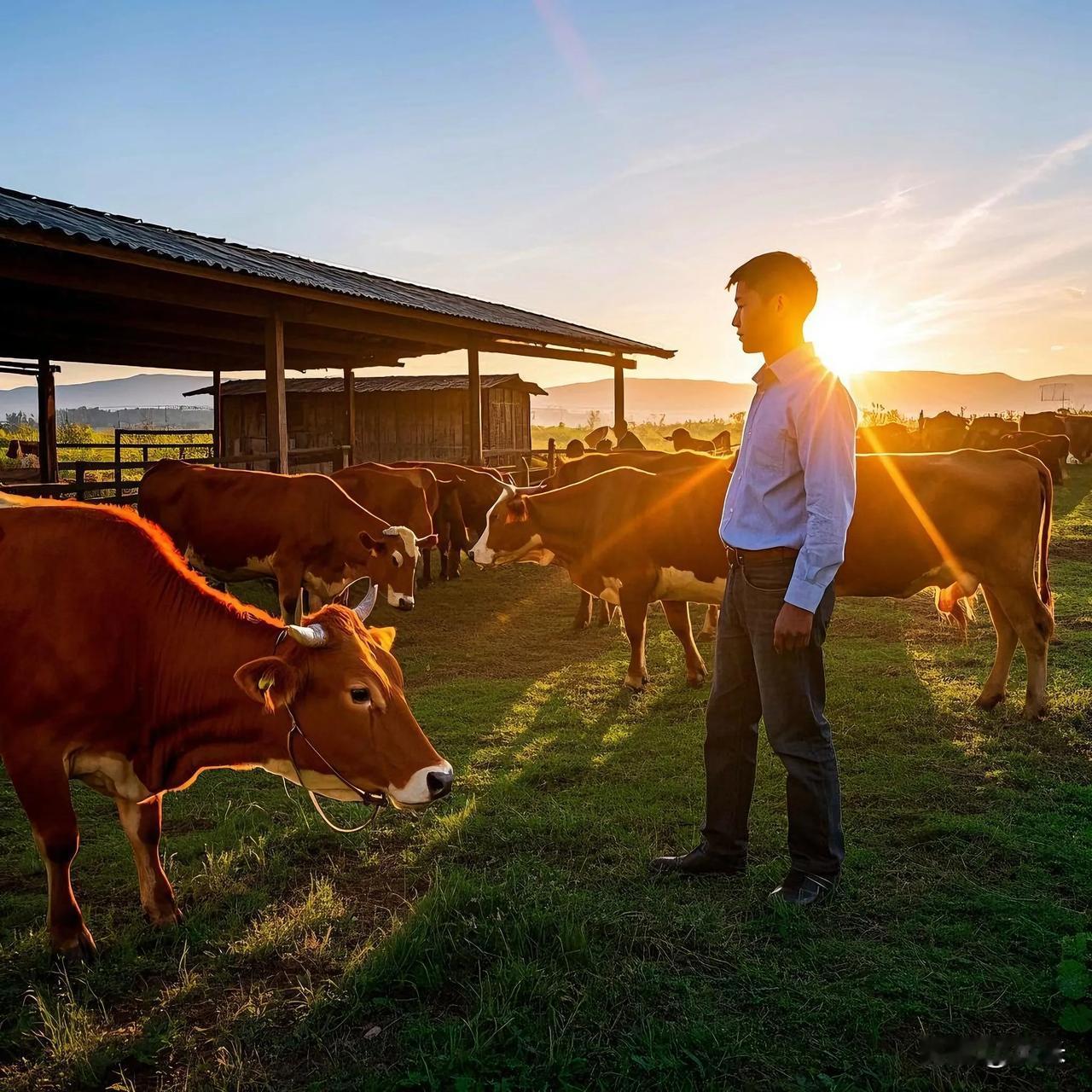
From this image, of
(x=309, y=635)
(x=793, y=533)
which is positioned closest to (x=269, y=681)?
(x=309, y=635)

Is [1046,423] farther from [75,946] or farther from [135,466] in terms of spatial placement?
[75,946]

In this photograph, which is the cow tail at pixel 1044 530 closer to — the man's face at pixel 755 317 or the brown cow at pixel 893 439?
the man's face at pixel 755 317

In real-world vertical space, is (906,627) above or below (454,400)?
below

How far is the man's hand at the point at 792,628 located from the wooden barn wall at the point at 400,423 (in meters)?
21.9

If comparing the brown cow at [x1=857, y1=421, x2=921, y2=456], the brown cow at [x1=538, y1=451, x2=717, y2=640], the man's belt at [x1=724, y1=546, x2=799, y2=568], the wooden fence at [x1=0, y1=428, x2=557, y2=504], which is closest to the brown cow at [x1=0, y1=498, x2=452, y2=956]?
the wooden fence at [x1=0, y1=428, x2=557, y2=504]

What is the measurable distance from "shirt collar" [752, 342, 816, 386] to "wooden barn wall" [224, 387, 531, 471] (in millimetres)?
21639

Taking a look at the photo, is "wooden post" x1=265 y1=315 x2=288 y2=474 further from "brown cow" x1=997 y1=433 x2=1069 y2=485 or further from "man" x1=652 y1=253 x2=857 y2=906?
"brown cow" x1=997 y1=433 x2=1069 y2=485

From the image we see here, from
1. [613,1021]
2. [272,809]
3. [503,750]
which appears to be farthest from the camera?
[503,750]

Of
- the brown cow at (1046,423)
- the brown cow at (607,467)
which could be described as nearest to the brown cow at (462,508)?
the brown cow at (607,467)

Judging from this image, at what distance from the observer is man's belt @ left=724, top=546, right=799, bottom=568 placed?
3.24m

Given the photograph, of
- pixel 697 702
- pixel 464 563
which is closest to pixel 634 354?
pixel 464 563

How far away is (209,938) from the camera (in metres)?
3.30

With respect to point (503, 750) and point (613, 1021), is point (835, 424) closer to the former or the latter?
point (613, 1021)

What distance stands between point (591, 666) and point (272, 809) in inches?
147
